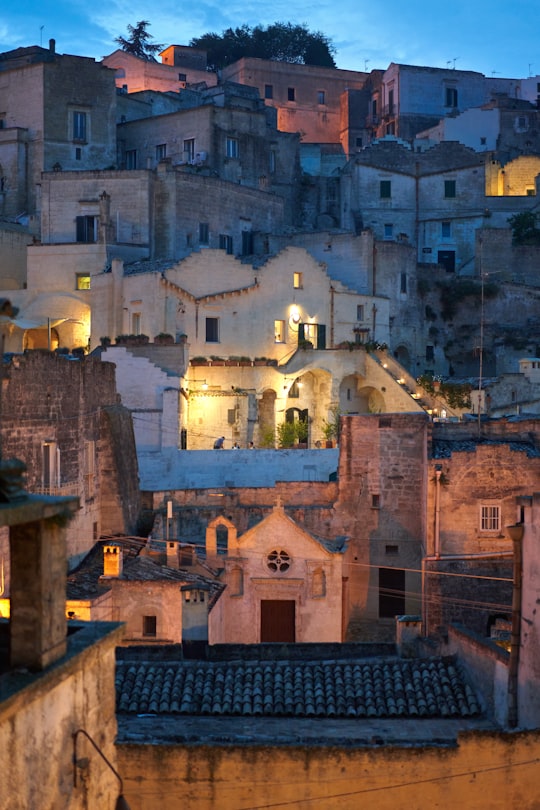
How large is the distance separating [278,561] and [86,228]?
25723 millimetres

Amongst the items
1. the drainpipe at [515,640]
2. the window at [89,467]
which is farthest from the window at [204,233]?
the drainpipe at [515,640]

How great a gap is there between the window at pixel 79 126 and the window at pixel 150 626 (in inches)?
1416

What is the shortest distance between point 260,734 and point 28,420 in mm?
11331

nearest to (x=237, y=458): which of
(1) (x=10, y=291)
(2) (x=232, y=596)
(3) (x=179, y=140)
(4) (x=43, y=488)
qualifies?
(2) (x=232, y=596)

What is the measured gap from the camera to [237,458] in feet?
125

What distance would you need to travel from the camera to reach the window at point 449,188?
206 ft

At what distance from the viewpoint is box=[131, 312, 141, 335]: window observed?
1794 inches

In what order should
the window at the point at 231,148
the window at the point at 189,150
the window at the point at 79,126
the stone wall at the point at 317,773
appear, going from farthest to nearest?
the window at the point at 231,148 < the window at the point at 189,150 < the window at the point at 79,126 < the stone wall at the point at 317,773

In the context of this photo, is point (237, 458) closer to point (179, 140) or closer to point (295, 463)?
point (295, 463)

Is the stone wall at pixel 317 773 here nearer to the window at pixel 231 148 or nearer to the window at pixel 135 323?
the window at pixel 135 323

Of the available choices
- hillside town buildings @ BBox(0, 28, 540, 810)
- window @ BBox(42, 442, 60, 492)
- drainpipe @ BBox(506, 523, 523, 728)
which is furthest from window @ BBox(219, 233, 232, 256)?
drainpipe @ BBox(506, 523, 523, 728)

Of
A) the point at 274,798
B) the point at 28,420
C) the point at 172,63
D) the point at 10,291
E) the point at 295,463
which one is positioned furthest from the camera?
the point at 172,63

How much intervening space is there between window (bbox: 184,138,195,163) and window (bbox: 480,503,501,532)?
3323cm

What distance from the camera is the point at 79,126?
187 ft
